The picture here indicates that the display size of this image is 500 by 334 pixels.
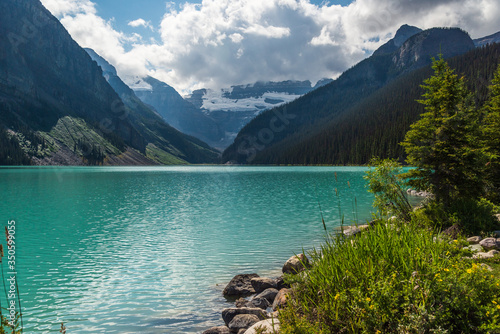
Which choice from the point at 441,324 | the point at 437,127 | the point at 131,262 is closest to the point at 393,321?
the point at 441,324

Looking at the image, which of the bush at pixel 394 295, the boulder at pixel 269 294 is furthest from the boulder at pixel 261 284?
the bush at pixel 394 295

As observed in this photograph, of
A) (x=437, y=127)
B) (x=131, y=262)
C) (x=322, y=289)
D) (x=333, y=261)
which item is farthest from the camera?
(x=437, y=127)

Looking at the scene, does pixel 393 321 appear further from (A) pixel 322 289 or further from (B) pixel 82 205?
(B) pixel 82 205

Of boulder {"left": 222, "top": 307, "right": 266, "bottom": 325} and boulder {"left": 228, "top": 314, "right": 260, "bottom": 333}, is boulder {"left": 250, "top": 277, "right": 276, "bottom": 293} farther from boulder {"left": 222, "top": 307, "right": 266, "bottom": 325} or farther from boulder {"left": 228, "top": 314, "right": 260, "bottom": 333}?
boulder {"left": 228, "top": 314, "right": 260, "bottom": 333}

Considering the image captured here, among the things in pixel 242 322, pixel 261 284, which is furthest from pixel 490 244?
pixel 242 322

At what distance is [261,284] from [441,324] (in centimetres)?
849

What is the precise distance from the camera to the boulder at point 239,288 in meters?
12.7

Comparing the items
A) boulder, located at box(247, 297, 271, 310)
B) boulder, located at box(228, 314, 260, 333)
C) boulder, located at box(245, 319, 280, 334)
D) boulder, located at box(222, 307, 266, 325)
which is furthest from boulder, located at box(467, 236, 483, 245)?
boulder, located at box(245, 319, 280, 334)

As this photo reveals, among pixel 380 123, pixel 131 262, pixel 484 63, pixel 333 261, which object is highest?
pixel 484 63

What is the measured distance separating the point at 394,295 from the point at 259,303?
267 inches

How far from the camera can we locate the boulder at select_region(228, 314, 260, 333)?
30.3 feet

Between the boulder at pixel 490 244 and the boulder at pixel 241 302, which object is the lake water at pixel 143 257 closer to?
the boulder at pixel 241 302

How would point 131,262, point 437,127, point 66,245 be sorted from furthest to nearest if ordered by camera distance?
point 66,245 → point 437,127 → point 131,262

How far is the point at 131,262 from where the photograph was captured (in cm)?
1705
